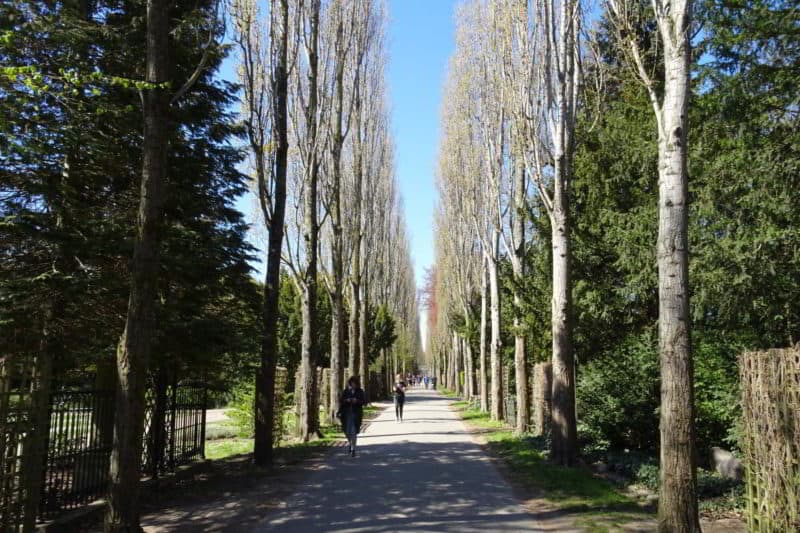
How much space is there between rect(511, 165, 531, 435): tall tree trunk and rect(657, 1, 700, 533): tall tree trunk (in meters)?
11.7

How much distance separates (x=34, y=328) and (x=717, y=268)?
430 inches

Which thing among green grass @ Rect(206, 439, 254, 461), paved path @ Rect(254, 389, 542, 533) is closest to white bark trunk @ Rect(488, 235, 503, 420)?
paved path @ Rect(254, 389, 542, 533)

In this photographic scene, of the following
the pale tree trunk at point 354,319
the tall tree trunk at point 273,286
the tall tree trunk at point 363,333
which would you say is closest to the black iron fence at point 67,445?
the tall tree trunk at point 273,286

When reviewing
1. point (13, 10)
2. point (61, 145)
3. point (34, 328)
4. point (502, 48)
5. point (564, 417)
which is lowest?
point (564, 417)

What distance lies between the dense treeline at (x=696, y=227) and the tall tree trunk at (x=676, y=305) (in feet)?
1.10

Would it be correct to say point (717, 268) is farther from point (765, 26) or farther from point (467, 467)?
point (467, 467)

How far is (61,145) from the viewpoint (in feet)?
28.2

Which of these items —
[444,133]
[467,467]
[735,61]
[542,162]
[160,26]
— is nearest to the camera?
[160,26]

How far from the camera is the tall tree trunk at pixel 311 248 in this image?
678 inches

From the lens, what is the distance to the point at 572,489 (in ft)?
31.1

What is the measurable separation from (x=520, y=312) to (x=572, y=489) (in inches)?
376

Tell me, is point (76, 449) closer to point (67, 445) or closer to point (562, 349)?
point (67, 445)

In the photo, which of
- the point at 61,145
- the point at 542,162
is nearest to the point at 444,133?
the point at 542,162

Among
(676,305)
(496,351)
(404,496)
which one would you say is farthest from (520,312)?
(676,305)
